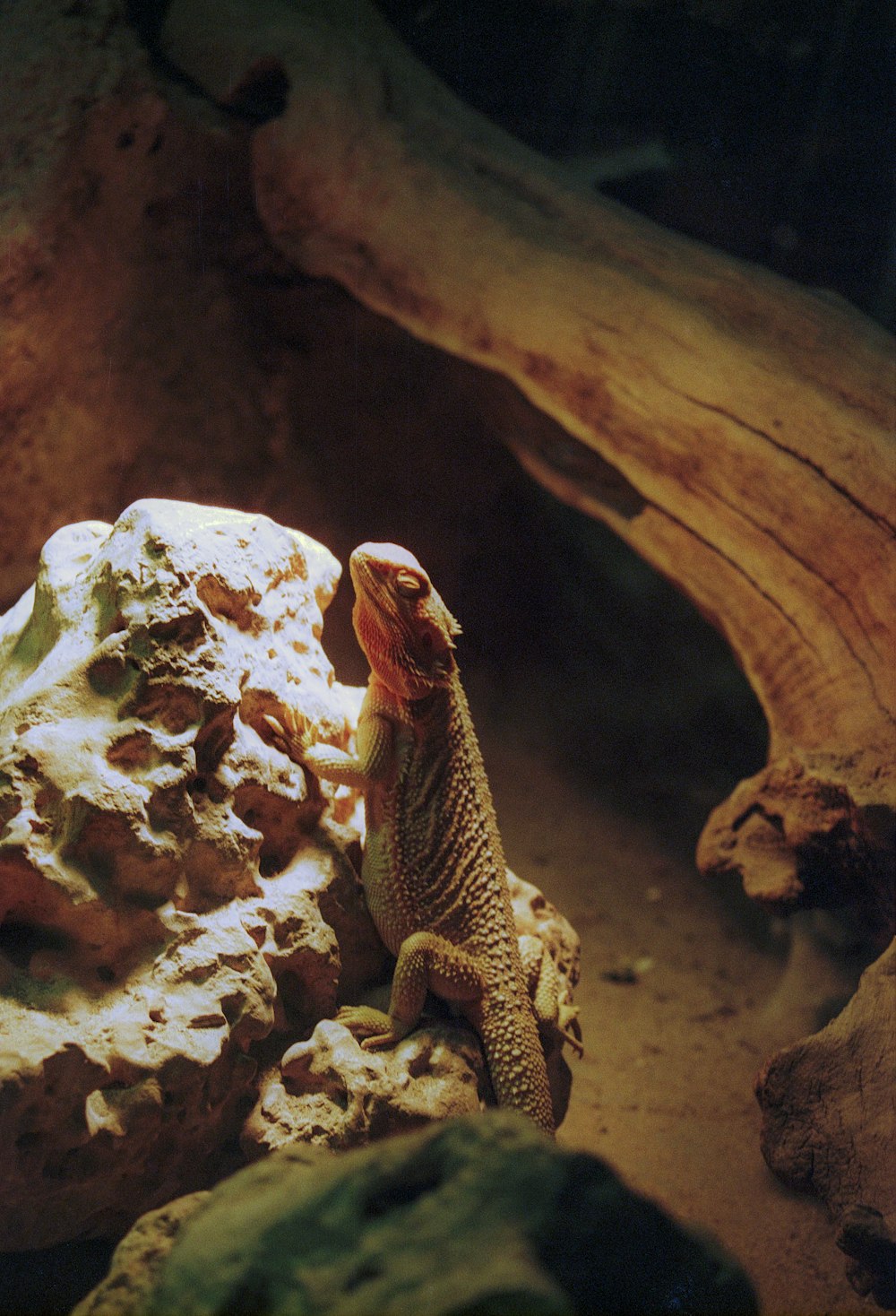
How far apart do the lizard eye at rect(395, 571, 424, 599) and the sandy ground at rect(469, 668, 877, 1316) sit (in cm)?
158

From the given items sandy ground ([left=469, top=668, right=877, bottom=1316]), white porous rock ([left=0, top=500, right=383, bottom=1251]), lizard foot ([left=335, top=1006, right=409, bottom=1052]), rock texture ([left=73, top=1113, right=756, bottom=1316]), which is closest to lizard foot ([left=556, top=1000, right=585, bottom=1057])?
sandy ground ([left=469, top=668, right=877, bottom=1316])

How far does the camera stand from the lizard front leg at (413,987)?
2558 millimetres

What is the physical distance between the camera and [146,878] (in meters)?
2.22

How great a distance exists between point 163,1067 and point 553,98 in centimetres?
467

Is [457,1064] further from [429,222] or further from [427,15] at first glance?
[427,15]

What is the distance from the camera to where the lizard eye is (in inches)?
111

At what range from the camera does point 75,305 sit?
3793 mm

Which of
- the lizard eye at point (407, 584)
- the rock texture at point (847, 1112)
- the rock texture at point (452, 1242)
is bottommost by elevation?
the rock texture at point (847, 1112)

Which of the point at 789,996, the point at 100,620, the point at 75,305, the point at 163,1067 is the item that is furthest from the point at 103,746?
the point at 789,996

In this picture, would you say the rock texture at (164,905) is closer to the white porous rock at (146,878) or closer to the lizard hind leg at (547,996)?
the white porous rock at (146,878)

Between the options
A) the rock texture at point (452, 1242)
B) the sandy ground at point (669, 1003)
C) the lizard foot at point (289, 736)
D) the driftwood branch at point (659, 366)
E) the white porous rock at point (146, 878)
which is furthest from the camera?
the driftwood branch at point (659, 366)

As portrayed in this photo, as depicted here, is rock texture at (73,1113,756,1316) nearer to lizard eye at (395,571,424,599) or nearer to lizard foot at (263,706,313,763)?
lizard foot at (263,706,313,763)

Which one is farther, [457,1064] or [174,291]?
[174,291]

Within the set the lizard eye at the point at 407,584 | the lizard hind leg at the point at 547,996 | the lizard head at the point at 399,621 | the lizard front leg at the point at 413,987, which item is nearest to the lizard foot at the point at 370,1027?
the lizard front leg at the point at 413,987
